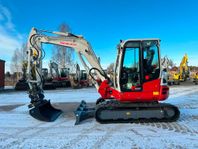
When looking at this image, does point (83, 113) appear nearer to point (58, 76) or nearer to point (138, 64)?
point (138, 64)

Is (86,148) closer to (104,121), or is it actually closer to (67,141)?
(67,141)

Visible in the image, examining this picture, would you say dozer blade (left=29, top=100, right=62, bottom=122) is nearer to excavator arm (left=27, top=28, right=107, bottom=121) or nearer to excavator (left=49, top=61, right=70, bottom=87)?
excavator arm (left=27, top=28, right=107, bottom=121)

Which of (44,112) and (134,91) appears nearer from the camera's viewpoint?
(134,91)

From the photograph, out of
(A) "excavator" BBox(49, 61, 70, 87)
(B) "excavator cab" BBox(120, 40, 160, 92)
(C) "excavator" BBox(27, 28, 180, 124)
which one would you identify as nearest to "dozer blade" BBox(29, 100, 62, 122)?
(C) "excavator" BBox(27, 28, 180, 124)

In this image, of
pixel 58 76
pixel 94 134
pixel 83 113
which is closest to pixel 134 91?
pixel 83 113

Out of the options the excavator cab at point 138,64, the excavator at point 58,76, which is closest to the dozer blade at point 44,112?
the excavator cab at point 138,64

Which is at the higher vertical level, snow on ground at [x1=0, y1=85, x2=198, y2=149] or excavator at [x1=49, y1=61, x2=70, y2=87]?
excavator at [x1=49, y1=61, x2=70, y2=87]

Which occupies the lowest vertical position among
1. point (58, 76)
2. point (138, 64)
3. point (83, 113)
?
point (83, 113)

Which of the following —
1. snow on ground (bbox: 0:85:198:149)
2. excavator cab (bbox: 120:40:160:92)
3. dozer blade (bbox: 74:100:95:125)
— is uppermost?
excavator cab (bbox: 120:40:160:92)

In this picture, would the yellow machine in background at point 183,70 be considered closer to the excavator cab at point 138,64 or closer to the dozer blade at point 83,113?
the dozer blade at point 83,113

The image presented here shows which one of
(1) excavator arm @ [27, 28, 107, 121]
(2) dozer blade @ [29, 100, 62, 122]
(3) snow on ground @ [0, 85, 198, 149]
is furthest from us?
(1) excavator arm @ [27, 28, 107, 121]

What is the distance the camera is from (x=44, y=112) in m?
10.9

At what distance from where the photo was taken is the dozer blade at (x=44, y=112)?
1017 centimetres

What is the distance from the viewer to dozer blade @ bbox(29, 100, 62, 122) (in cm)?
1017
